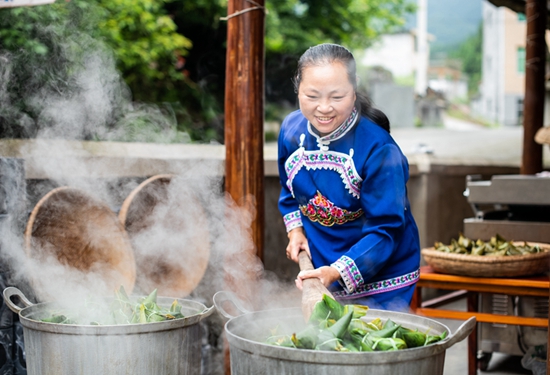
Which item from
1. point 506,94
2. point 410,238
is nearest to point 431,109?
point 506,94

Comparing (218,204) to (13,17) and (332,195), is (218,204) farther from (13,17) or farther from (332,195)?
(13,17)

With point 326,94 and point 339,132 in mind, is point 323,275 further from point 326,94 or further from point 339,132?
point 326,94

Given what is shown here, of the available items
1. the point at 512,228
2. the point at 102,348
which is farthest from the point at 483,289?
the point at 102,348

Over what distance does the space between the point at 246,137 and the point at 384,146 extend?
107cm

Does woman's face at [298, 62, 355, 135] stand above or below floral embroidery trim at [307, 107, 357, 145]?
above

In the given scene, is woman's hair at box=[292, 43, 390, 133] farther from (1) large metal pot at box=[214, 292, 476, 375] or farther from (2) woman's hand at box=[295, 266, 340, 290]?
(1) large metal pot at box=[214, 292, 476, 375]

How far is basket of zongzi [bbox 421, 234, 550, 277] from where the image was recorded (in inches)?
159

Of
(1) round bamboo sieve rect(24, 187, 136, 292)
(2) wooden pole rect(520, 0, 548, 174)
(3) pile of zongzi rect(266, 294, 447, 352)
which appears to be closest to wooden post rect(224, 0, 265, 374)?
(1) round bamboo sieve rect(24, 187, 136, 292)

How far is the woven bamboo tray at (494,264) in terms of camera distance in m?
4.03

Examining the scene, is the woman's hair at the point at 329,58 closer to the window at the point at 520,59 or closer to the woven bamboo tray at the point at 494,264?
the woven bamboo tray at the point at 494,264

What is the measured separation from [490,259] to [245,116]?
1875 millimetres

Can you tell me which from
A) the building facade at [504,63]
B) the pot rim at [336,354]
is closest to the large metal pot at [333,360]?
the pot rim at [336,354]

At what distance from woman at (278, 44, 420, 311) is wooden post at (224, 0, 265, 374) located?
1.87ft

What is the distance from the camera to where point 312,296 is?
2.19 meters
